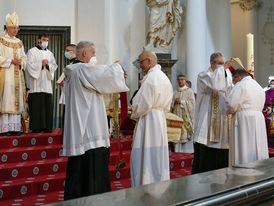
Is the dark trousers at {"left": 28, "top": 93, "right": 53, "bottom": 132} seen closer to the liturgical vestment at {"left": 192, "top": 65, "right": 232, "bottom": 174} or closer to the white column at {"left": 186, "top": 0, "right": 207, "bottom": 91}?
the liturgical vestment at {"left": 192, "top": 65, "right": 232, "bottom": 174}

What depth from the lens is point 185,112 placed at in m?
10.1

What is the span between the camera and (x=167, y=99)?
5.36 metres

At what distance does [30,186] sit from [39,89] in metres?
3.20

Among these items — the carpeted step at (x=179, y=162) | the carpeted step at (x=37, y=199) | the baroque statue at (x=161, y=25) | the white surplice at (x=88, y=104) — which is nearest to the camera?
the white surplice at (x=88, y=104)

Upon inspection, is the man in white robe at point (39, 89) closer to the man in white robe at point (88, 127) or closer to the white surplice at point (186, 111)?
the white surplice at point (186, 111)

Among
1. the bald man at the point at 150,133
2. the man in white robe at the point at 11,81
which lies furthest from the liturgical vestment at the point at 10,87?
the bald man at the point at 150,133

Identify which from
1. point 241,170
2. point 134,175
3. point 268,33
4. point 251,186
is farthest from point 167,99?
point 268,33

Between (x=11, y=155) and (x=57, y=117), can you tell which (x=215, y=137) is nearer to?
(x=11, y=155)

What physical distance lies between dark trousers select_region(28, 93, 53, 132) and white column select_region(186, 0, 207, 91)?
4477 millimetres

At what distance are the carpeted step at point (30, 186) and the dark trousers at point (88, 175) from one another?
1268 mm

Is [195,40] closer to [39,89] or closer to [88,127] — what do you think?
[39,89]

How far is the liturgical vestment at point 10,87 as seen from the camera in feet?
24.7

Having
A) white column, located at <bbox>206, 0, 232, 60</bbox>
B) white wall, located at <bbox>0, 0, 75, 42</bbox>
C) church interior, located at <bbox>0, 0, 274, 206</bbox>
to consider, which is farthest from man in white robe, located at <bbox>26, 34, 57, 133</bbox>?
white column, located at <bbox>206, 0, 232, 60</bbox>

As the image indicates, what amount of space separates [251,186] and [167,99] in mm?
3249
